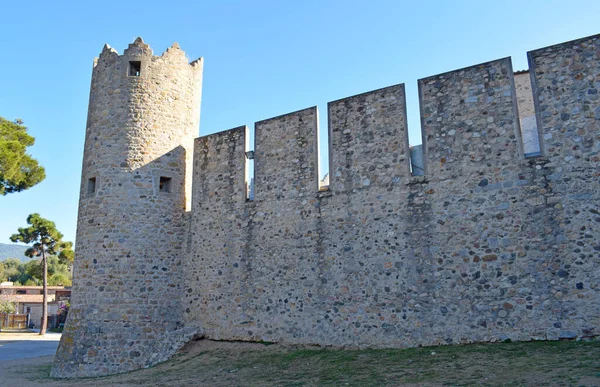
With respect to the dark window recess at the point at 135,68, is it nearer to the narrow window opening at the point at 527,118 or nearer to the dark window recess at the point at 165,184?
the dark window recess at the point at 165,184

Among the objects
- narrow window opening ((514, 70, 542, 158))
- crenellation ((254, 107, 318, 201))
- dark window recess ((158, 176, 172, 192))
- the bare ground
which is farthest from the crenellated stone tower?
narrow window opening ((514, 70, 542, 158))

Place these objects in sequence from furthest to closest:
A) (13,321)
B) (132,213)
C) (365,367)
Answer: (13,321), (132,213), (365,367)

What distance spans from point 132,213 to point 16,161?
8.66 meters

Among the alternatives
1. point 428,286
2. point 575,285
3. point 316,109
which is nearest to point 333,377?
point 428,286

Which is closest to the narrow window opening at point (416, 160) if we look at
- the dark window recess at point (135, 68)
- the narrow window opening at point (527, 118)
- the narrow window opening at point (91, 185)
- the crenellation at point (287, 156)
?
the narrow window opening at point (527, 118)

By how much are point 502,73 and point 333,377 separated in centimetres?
662

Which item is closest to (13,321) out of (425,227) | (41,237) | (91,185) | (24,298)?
(24,298)

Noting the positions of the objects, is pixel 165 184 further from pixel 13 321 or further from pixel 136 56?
pixel 13 321

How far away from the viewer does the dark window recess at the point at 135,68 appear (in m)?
13.9

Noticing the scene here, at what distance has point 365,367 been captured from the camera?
28.6 ft

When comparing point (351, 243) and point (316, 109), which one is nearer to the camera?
point (351, 243)

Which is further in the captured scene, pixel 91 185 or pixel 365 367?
pixel 91 185

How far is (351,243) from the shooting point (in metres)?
10.8

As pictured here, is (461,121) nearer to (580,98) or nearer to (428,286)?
(580,98)
